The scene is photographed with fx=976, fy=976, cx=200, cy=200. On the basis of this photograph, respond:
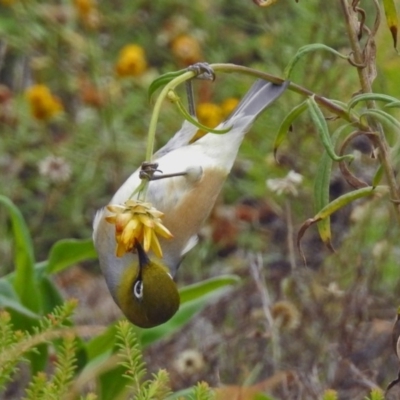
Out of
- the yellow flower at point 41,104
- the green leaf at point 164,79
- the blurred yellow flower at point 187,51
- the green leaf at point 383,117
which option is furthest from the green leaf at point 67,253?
the blurred yellow flower at point 187,51

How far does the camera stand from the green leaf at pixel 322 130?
5.42 ft

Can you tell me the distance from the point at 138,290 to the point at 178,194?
462 mm

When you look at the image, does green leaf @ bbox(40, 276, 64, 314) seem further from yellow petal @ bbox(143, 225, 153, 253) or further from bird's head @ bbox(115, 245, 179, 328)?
yellow petal @ bbox(143, 225, 153, 253)

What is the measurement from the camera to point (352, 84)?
378 cm

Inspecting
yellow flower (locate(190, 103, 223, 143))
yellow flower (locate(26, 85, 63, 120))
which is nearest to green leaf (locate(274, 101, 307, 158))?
yellow flower (locate(190, 103, 223, 143))

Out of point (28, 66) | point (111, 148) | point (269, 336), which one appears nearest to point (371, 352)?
point (269, 336)

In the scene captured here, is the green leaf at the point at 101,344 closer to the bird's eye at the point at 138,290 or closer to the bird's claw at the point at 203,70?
the bird's eye at the point at 138,290

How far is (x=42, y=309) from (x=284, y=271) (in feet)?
3.72

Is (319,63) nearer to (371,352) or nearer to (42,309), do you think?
(371,352)

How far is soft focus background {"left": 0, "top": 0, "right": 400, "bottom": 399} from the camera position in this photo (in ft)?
10.1

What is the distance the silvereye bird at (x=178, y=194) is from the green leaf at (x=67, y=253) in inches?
3.3

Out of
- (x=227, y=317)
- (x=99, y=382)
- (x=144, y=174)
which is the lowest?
(x=227, y=317)

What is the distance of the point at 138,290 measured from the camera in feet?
7.93

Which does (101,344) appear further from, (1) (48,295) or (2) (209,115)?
(2) (209,115)
